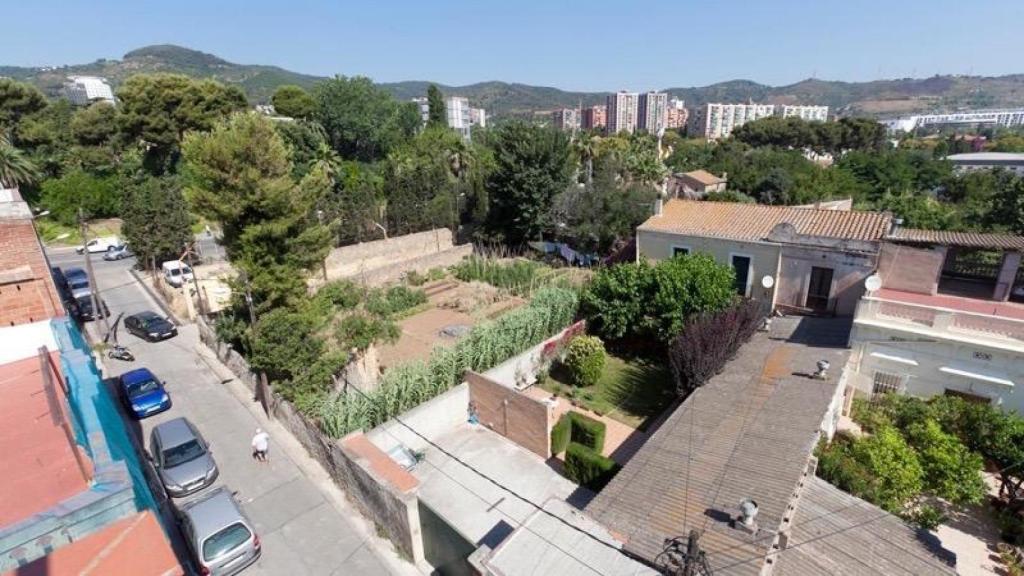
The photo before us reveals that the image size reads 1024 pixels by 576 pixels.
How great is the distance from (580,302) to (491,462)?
8829 mm

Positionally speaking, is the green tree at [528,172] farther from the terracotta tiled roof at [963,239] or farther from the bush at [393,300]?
the terracotta tiled roof at [963,239]

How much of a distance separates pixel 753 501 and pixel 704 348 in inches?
228

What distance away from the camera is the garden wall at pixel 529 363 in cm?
1633

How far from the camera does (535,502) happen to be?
12117 millimetres

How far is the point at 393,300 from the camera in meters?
25.4

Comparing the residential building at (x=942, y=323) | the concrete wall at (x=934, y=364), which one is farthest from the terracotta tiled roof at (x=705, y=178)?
the concrete wall at (x=934, y=364)

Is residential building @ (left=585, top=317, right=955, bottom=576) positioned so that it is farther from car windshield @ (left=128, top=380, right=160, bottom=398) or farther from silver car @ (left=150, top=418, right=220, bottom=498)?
car windshield @ (left=128, top=380, right=160, bottom=398)

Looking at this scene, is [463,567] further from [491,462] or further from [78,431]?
[78,431]

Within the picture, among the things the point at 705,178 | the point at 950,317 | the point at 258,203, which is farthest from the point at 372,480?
the point at 705,178

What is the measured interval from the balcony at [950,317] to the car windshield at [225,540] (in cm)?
1699

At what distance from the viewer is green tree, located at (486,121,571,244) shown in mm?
32094

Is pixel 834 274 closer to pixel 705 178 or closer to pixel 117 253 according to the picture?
pixel 705 178

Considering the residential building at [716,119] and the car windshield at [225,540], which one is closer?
the car windshield at [225,540]

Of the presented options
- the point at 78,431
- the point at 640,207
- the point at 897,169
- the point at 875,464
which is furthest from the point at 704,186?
the point at 78,431
